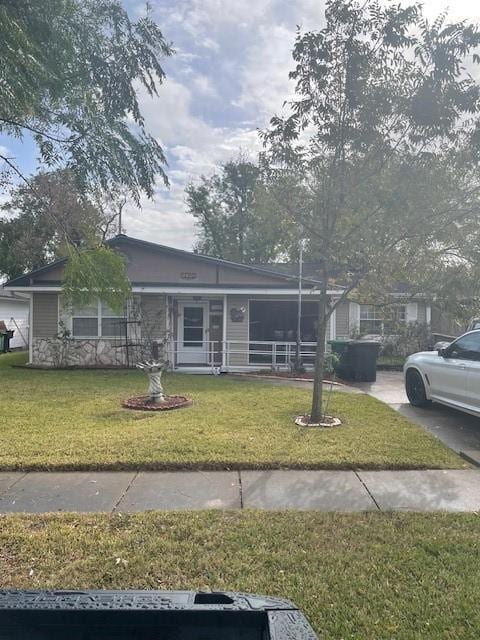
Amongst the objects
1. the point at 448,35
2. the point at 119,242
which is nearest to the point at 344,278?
the point at 448,35

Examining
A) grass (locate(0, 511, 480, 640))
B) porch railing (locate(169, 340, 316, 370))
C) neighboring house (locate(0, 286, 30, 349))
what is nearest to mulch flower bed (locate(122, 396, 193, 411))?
grass (locate(0, 511, 480, 640))

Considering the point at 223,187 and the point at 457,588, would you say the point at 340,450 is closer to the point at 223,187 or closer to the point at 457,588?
the point at 457,588

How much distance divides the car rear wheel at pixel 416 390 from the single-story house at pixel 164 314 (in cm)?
578

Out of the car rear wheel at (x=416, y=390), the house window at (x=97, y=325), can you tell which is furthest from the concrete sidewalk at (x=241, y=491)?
the house window at (x=97, y=325)

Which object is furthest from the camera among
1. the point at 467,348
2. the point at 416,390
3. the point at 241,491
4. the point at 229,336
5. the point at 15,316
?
the point at 15,316

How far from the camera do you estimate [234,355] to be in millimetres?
16016

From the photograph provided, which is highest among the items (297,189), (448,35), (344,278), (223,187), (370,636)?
(223,187)

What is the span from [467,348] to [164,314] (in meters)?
10.2

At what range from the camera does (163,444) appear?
6180 mm

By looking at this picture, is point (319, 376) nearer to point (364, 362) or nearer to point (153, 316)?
point (364, 362)

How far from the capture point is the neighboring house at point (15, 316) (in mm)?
24516

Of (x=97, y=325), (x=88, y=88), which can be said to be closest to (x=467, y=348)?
(x=88, y=88)

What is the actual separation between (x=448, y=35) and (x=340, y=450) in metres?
5.78

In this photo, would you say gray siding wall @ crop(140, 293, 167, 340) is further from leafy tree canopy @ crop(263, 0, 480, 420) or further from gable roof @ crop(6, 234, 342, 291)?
leafy tree canopy @ crop(263, 0, 480, 420)
